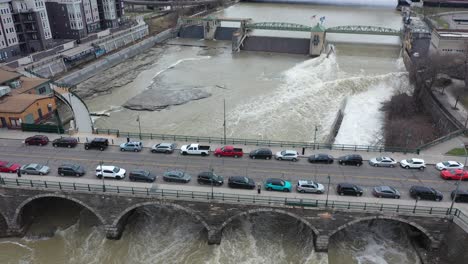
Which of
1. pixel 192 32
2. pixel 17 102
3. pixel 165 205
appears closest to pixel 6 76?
pixel 17 102

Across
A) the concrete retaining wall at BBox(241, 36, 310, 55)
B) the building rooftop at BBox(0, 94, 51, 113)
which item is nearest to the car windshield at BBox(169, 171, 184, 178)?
the building rooftop at BBox(0, 94, 51, 113)

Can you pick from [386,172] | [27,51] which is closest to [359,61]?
[386,172]

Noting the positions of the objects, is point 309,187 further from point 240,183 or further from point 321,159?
point 240,183

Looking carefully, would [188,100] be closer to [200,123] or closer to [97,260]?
[200,123]

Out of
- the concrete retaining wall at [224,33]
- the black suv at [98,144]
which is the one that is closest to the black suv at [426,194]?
the black suv at [98,144]

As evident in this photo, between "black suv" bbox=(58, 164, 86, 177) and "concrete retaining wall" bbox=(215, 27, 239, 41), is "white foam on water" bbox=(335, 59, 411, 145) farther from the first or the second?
"concrete retaining wall" bbox=(215, 27, 239, 41)

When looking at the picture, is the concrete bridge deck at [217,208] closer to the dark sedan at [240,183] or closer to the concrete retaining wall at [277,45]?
the dark sedan at [240,183]
